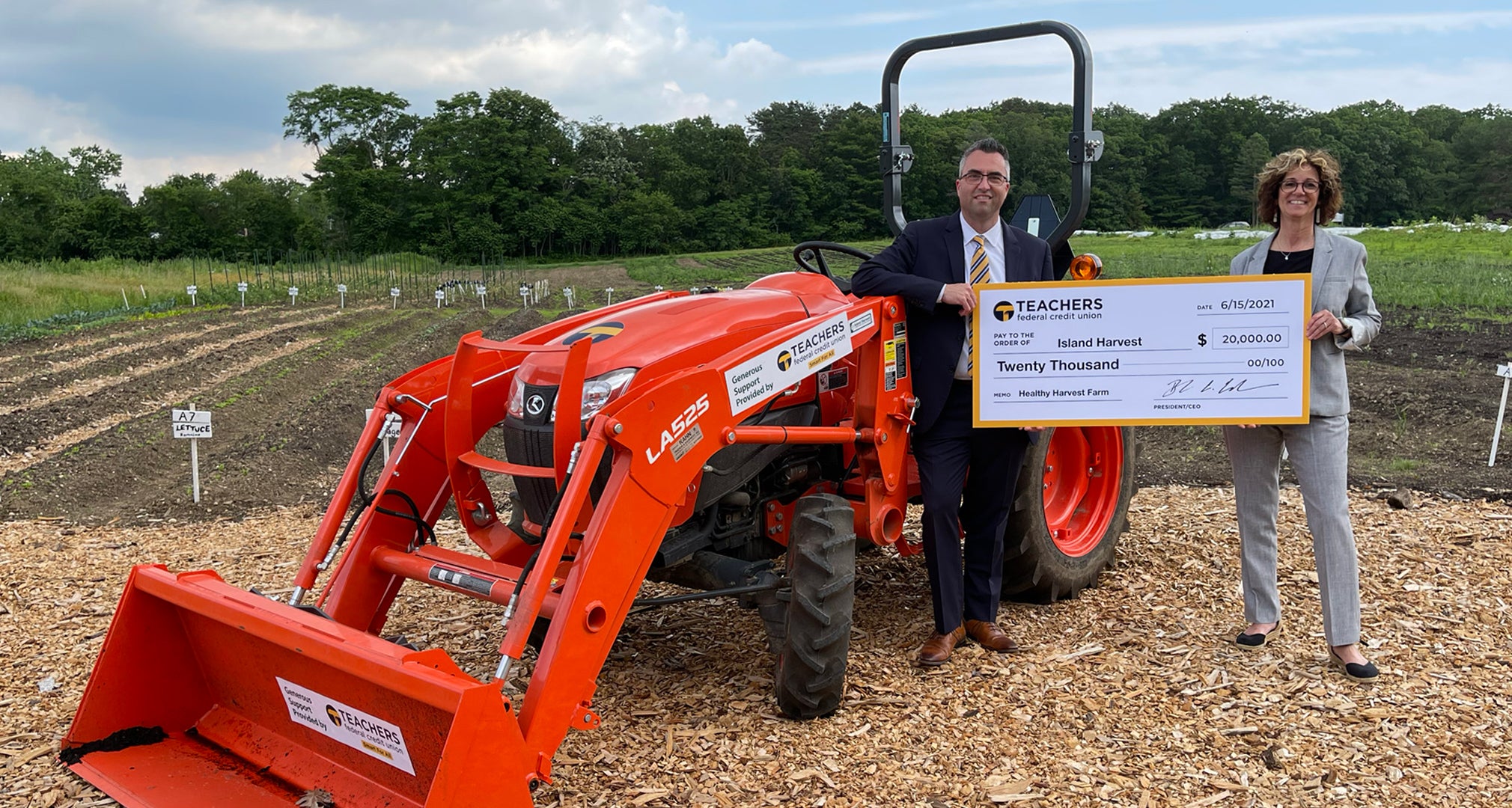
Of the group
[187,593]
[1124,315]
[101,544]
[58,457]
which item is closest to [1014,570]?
[1124,315]

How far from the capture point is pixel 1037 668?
4109mm

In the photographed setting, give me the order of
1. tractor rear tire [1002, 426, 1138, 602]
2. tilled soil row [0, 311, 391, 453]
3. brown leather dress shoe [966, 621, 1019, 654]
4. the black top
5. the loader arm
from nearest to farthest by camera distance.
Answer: the loader arm, the black top, brown leather dress shoe [966, 621, 1019, 654], tractor rear tire [1002, 426, 1138, 602], tilled soil row [0, 311, 391, 453]

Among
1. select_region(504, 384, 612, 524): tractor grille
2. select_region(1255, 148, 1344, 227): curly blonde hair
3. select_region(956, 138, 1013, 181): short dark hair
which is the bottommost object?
select_region(504, 384, 612, 524): tractor grille

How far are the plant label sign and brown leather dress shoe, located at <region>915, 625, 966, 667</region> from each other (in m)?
4.68

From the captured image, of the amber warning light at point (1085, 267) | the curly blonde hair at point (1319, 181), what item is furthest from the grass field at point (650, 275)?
the curly blonde hair at point (1319, 181)

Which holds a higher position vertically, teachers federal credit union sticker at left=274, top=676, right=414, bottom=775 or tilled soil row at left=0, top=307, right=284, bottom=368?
tilled soil row at left=0, top=307, right=284, bottom=368

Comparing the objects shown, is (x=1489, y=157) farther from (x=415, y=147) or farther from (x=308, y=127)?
(x=308, y=127)

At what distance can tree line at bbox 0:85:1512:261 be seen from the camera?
4681cm

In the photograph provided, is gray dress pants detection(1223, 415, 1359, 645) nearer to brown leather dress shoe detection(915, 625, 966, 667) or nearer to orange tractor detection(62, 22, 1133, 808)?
orange tractor detection(62, 22, 1133, 808)

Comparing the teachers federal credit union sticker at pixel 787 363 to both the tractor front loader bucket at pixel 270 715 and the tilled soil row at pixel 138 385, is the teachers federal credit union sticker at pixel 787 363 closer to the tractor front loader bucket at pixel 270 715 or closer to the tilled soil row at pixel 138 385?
the tractor front loader bucket at pixel 270 715

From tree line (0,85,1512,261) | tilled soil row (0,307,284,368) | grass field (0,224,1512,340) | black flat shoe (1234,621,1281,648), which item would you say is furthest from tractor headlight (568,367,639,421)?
tree line (0,85,1512,261)

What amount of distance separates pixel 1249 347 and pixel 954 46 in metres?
1.89

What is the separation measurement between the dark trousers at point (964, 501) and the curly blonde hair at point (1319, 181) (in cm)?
122

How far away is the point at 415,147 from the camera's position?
62.7 m
